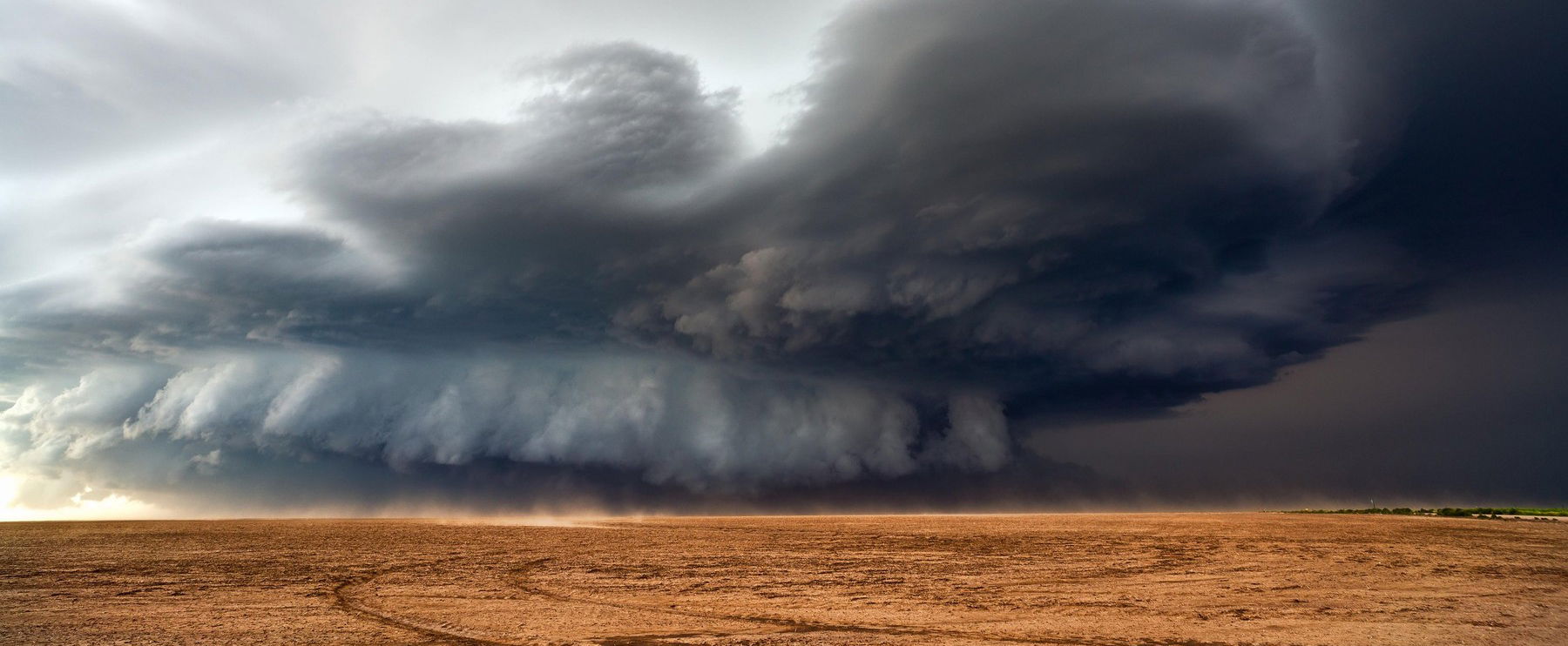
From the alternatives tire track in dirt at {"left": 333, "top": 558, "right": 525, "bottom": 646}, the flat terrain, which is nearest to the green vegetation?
the flat terrain

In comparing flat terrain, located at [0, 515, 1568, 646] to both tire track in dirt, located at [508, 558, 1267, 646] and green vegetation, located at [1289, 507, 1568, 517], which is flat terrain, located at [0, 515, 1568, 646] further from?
green vegetation, located at [1289, 507, 1568, 517]

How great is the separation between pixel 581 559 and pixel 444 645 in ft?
60.9

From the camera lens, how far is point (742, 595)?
24016mm

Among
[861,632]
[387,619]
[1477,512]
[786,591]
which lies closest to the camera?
[861,632]

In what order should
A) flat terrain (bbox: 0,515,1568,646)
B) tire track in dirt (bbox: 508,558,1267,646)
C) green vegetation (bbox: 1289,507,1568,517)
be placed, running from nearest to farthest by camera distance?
tire track in dirt (bbox: 508,558,1267,646), flat terrain (bbox: 0,515,1568,646), green vegetation (bbox: 1289,507,1568,517)

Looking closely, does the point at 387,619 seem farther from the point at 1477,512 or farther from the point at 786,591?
the point at 1477,512

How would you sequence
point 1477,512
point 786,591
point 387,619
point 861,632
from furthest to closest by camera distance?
point 1477,512
point 786,591
point 387,619
point 861,632

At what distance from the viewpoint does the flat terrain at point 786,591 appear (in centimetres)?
1833

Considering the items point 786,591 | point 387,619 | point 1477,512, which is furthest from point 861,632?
point 1477,512

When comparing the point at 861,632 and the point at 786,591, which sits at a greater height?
the point at 861,632

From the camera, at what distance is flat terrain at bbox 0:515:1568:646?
60.1ft

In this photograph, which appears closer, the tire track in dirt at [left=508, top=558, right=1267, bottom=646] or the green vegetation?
the tire track in dirt at [left=508, top=558, right=1267, bottom=646]

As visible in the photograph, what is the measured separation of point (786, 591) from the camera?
2494 centimetres

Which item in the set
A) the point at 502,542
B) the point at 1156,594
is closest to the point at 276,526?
the point at 502,542
